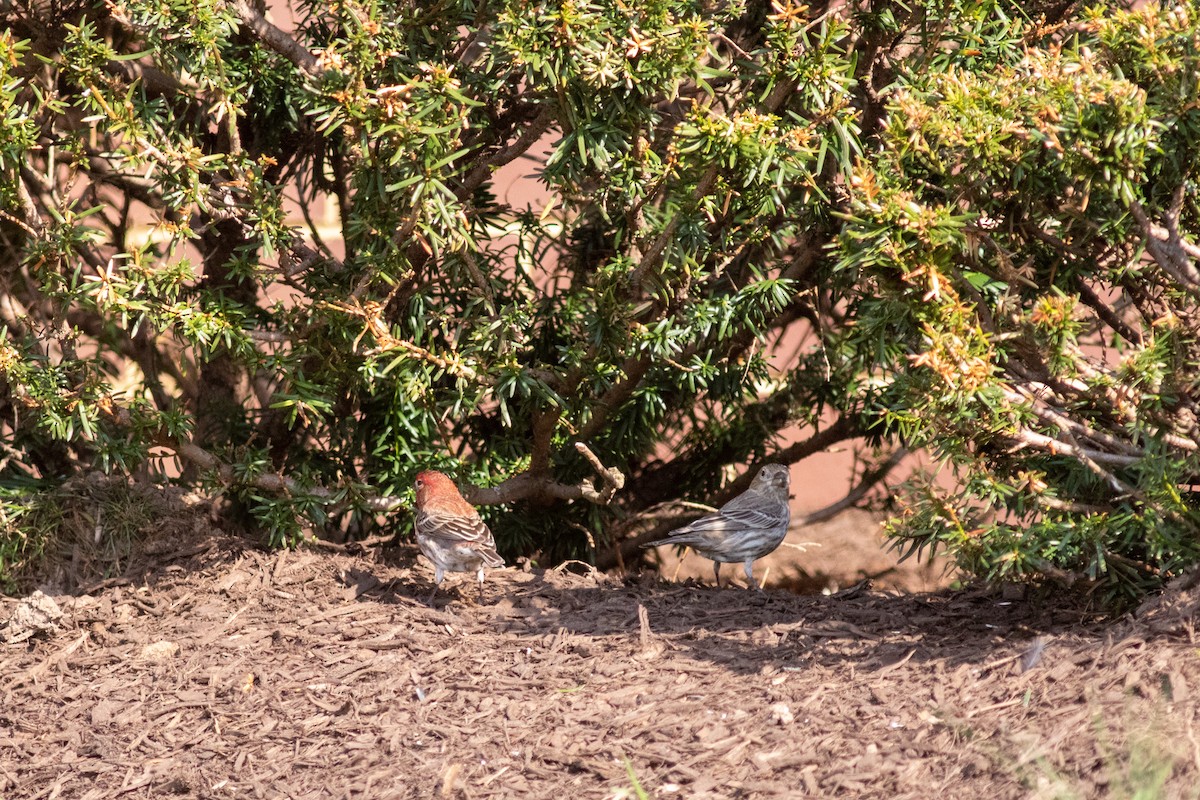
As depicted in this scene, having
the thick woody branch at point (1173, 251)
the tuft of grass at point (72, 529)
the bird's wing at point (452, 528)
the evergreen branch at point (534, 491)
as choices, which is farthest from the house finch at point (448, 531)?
the thick woody branch at point (1173, 251)

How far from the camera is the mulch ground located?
356 cm

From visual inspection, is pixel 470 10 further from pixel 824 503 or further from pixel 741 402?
pixel 824 503

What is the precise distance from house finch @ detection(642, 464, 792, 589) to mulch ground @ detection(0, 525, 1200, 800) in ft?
1.61

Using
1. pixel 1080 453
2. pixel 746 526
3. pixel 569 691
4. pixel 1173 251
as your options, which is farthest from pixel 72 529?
pixel 1173 251

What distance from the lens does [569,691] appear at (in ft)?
14.2

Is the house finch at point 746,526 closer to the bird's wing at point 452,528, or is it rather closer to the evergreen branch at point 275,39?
the bird's wing at point 452,528

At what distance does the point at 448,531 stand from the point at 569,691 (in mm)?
1110

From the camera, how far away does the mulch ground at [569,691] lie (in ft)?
11.7

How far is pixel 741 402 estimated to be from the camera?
6109 millimetres

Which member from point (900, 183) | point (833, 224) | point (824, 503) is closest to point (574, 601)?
point (833, 224)

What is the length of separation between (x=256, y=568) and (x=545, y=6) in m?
2.72

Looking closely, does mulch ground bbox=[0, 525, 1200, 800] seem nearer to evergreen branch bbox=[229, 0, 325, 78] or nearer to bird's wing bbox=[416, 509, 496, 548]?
bird's wing bbox=[416, 509, 496, 548]

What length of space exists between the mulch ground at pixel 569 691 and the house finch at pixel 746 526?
0.49 metres

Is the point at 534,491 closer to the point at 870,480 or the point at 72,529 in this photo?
the point at 870,480
